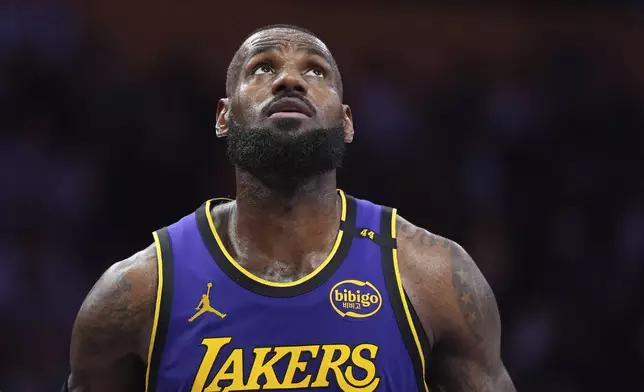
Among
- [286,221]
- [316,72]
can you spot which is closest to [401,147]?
[316,72]

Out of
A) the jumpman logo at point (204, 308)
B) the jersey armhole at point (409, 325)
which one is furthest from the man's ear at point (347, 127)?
the jumpman logo at point (204, 308)

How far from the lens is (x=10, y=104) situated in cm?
682

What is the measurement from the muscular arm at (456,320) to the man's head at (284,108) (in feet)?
1.46

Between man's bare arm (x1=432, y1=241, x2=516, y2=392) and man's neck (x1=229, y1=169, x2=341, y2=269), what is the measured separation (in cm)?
45

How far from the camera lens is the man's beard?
3.15m

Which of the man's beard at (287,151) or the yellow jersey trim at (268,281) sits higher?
the man's beard at (287,151)

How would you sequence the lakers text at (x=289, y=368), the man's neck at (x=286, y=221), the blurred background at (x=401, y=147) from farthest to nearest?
the blurred background at (x=401, y=147) → the man's neck at (x=286, y=221) → the lakers text at (x=289, y=368)

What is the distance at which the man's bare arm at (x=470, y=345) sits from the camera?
10.1ft

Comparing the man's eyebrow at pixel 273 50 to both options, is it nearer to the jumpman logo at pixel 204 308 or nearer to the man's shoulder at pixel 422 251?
the man's shoulder at pixel 422 251

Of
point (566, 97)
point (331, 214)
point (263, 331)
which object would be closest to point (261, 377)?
point (263, 331)

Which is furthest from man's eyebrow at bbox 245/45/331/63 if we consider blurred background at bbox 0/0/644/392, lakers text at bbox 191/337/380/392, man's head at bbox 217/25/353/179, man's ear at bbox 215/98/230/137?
blurred background at bbox 0/0/644/392

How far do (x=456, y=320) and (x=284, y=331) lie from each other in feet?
1.69

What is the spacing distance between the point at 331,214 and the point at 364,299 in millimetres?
355

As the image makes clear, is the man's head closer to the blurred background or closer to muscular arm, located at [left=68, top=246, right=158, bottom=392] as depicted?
muscular arm, located at [left=68, top=246, right=158, bottom=392]
